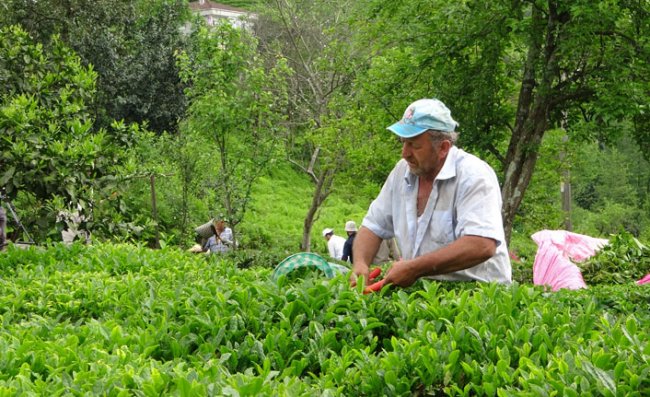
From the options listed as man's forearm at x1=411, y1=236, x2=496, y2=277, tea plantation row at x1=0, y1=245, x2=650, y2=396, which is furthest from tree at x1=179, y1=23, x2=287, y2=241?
man's forearm at x1=411, y1=236, x2=496, y2=277

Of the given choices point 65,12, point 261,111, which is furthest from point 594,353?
point 65,12

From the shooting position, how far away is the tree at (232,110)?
15219 mm

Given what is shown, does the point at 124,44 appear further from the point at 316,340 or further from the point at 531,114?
the point at 316,340

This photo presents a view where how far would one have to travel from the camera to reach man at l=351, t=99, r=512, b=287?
155 inches

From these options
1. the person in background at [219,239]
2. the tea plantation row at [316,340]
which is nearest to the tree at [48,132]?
the tea plantation row at [316,340]

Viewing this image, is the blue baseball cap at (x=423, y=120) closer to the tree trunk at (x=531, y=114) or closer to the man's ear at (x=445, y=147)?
the man's ear at (x=445, y=147)

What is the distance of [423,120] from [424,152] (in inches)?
7.0

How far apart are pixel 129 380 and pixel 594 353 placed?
1522mm

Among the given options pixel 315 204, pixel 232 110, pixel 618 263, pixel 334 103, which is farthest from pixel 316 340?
pixel 315 204

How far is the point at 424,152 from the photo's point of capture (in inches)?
166

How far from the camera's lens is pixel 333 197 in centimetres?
3203

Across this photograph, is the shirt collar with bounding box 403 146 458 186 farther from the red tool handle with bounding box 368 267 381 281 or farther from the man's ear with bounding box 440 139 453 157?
the red tool handle with bounding box 368 267 381 281

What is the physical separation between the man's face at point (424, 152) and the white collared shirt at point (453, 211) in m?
0.06

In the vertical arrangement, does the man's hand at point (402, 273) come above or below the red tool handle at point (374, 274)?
above
